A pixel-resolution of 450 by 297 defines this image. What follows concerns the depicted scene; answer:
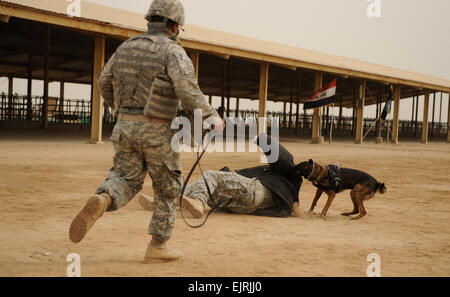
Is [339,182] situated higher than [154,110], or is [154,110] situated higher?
[154,110]

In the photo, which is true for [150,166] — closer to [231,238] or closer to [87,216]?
[87,216]

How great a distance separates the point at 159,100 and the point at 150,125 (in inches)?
7.3

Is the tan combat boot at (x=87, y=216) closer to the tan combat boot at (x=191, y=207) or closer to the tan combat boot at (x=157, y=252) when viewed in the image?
the tan combat boot at (x=157, y=252)

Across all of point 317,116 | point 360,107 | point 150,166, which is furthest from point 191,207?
point 360,107

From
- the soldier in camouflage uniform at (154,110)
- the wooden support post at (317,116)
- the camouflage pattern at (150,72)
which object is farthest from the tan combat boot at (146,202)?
the wooden support post at (317,116)

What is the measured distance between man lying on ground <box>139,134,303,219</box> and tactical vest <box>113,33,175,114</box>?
190cm

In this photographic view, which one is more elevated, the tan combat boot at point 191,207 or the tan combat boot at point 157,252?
the tan combat boot at point 191,207

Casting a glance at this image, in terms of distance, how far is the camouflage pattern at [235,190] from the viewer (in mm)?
5113

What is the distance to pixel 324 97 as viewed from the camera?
19203 millimetres

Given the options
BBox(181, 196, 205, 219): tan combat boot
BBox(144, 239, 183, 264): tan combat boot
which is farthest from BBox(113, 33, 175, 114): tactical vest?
BBox(181, 196, 205, 219): tan combat boot

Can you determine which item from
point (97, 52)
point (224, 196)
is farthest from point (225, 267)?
point (97, 52)

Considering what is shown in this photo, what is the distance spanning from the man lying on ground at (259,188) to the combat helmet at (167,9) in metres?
2.17

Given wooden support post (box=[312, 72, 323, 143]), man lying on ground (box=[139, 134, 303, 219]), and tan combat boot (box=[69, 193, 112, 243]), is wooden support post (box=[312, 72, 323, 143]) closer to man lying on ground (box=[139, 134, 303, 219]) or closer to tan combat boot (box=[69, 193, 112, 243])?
man lying on ground (box=[139, 134, 303, 219])

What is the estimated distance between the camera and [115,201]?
3100 millimetres
